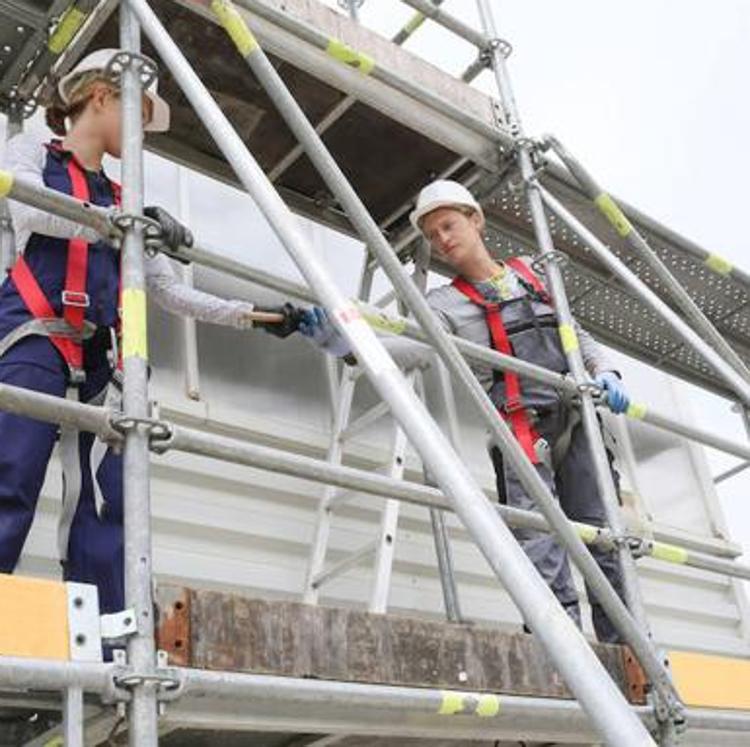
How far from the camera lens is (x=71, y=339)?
8.91ft

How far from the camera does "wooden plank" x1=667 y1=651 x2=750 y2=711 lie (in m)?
3.05

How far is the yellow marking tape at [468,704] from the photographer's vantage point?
2.33 metres

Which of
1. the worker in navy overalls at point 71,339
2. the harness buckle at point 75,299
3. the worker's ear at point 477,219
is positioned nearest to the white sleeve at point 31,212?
the worker in navy overalls at point 71,339

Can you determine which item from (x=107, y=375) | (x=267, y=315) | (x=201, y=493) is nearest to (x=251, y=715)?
(x=107, y=375)

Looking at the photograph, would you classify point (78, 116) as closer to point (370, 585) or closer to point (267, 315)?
point (267, 315)

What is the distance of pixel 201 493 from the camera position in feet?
12.7

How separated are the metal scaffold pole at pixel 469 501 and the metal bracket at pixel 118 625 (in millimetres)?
633

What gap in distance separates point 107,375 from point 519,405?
1.47 meters

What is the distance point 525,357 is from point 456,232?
57 cm

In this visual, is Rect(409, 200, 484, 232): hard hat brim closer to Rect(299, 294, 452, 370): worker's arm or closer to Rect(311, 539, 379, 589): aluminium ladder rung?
Rect(299, 294, 452, 370): worker's arm

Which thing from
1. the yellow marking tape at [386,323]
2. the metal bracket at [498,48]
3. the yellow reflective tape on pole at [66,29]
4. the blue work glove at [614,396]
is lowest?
the blue work glove at [614,396]

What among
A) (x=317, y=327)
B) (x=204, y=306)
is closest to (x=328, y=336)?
(x=317, y=327)

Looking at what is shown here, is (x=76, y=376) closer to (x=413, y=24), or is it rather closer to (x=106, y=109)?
(x=106, y=109)

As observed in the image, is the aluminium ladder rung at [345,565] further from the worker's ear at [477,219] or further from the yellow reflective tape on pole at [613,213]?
the yellow reflective tape on pole at [613,213]
